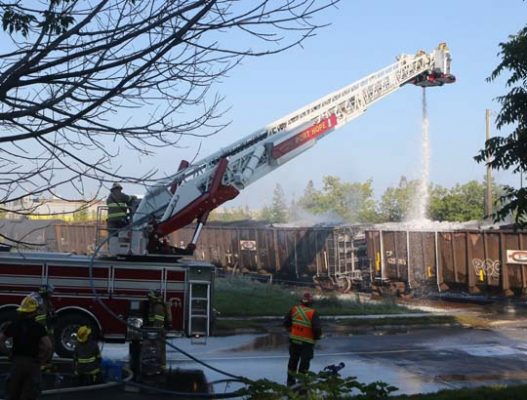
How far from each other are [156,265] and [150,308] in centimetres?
96

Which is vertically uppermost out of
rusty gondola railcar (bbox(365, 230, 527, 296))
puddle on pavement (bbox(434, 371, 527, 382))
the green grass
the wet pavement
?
rusty gondola railcar (bbox(365, 230, 527, 296))

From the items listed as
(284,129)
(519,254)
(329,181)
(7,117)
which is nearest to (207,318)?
(284,129)

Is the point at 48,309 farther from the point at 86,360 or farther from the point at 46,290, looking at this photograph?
the point at 86,360

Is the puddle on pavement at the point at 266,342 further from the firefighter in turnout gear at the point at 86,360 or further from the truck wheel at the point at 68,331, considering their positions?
the firefighter in turnout gear at the point at 86,360

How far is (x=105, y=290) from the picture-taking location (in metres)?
12.4

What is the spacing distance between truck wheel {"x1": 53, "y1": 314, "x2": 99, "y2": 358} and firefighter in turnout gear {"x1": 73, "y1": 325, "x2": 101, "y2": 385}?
6.56 feet

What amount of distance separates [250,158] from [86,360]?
6.29 meters

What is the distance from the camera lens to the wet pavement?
11.8 metres

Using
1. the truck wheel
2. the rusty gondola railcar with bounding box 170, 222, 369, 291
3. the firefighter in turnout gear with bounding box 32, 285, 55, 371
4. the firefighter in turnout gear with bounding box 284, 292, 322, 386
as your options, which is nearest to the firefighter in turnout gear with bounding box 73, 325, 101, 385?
the firefighter in turnout gear with bounding box 32, 285, 55, 371

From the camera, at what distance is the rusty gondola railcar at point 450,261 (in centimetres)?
2425

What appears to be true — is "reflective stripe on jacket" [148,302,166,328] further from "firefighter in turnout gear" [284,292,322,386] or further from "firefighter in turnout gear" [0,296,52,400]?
"firefighter in turnout gear" [0,296,52,400]

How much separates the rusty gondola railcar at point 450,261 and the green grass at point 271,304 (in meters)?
3.58

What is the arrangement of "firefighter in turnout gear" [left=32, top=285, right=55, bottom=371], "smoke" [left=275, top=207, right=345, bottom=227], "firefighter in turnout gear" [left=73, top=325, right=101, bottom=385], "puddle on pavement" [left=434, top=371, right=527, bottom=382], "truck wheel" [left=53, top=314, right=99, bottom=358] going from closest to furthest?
"firefighter in turnout gear" [left=73, top=325, right=101, bottom=385] → "firefighter in turnout gear" [left=32, top=285, right=55, bottom=371] → "puddle on pavement" [left=434, top=371, right=527, bottom=382] → "truck wheel" [left=53, top=314, right=99, bottom=358] → "smoke" [left=275, top=207, right=345, bottom=227]

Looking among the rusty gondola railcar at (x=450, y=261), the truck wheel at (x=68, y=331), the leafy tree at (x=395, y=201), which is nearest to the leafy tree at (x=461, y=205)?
the leafy tree at (x=395, y=201)
